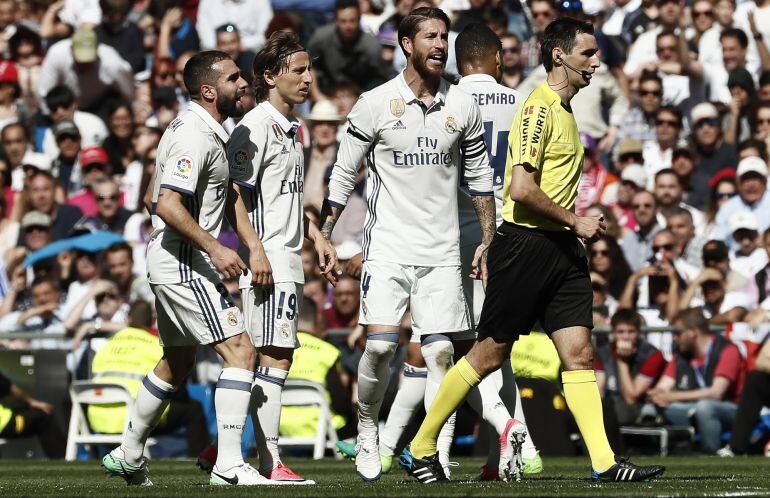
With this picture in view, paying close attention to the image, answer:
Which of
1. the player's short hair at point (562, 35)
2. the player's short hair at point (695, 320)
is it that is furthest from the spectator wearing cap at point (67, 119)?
the player's short hair at point (562, 35)

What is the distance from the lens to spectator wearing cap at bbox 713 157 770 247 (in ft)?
55.1

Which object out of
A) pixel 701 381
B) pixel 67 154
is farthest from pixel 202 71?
pixel 67 154

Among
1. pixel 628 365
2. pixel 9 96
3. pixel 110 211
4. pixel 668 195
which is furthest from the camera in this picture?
pixel 9 96

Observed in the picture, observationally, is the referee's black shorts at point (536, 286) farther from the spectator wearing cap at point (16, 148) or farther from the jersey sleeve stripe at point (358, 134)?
the spectator wearing cap at point (16, 148)

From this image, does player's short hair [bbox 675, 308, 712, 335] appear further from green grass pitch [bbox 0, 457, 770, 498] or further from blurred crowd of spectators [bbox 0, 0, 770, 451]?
green grass pitch [bbox 0, 457, 770, 498]

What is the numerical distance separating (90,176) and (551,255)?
10.8 m

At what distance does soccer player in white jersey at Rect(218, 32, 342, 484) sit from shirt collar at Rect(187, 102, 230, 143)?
Result: 0.28 meters

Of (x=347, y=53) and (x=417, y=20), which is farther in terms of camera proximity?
(x=347, y=53)

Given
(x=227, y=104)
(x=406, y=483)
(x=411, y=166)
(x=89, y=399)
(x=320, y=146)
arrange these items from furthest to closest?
(x=320, y=146), (x=89, y=399), (x=411, y=166), (x=227, y=104), (x=406, y=483)

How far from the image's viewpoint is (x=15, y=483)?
10.2 meters

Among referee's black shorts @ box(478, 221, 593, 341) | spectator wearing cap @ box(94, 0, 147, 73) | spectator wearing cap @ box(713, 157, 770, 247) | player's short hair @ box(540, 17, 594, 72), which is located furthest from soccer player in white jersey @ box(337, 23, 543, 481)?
spectator wearing cap @ box(94, 0, 147, 73)

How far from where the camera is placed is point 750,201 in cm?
1684

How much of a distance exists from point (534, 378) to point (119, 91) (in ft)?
30.3

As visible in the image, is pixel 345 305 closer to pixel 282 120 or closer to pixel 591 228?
pixel 282 120
